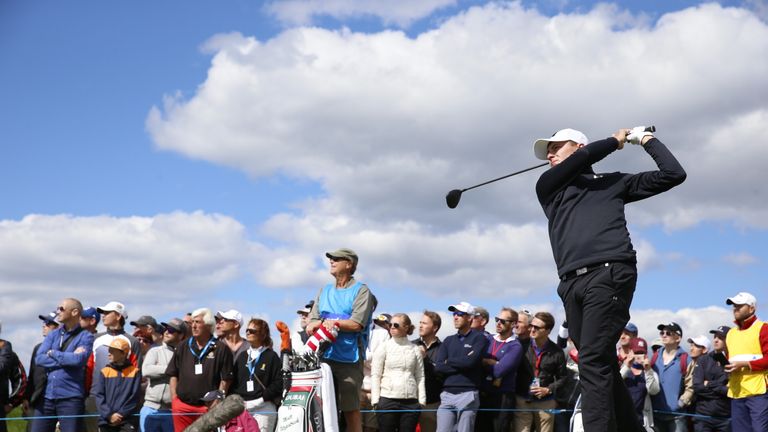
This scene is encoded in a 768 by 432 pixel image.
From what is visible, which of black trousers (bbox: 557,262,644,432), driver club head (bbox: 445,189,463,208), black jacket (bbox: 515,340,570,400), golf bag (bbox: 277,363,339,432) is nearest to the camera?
black trousers (bbox: 557,262,644,432)

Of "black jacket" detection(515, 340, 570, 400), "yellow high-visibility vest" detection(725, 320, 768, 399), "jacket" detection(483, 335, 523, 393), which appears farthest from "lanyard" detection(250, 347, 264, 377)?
"yellow high-visibility vest" detection(725, 320, 768, 399)

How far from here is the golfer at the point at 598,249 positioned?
5629 mm

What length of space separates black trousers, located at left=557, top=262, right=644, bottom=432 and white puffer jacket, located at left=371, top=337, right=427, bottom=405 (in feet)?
19.9

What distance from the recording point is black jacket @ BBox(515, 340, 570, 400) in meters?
11.8

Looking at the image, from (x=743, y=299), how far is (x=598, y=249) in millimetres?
6254

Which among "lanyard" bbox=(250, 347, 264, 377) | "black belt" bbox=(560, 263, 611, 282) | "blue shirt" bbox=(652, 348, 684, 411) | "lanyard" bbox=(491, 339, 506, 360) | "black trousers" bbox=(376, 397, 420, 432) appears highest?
"lanyard" bbox=(491, 339, 506, 360)

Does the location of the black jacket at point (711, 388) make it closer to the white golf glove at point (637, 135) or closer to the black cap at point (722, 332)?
the black cap at point (722, 332)

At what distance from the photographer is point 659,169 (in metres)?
5.93

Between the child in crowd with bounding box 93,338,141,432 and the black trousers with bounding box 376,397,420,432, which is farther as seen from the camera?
the black trousers with bounding box 376,397,420,432

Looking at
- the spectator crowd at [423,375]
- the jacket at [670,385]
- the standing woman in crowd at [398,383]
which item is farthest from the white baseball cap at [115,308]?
the jacket at [670,385]

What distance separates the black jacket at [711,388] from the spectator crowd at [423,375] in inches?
0.5

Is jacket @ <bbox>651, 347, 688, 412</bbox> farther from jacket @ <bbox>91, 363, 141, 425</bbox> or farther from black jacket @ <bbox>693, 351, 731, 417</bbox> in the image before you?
jacket @ <bbox>91, 363, 141, 425</bbox>

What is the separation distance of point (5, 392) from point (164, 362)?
2614mm

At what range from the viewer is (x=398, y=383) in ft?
38.2
